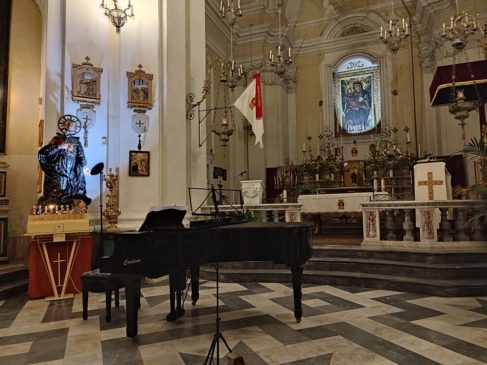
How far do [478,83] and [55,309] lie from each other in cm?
785

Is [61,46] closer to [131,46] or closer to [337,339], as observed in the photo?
[131,46]

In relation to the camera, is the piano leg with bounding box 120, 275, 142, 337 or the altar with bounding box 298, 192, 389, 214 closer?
the piano leg with bounding box 120, 275, 142, 337

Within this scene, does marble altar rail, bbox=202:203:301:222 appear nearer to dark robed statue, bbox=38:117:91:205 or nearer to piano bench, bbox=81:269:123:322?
dark robed statue, bbox=38:117:91:205

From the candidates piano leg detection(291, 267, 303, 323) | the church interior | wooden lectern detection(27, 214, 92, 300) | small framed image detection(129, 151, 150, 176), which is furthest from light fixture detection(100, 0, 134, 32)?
piano leg detection(291, 267, 303, 323)

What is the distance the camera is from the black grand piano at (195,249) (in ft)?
10.3

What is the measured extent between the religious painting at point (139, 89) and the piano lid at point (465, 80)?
5.69m

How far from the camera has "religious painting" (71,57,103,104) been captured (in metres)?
6.23

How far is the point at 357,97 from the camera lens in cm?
1391

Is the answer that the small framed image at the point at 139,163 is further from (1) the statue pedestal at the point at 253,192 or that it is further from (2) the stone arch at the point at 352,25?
(2) the stone arch at the point at 352,25

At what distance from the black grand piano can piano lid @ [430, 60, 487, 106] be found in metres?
5.17

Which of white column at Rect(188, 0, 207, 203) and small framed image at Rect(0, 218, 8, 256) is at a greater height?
white column at Rect(188, 0, 207, 203)

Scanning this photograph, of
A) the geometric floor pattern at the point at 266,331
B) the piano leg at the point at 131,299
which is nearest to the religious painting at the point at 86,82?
the geometric floor pattern at the point at 266,331

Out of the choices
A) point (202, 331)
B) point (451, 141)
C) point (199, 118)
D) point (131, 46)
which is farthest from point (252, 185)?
point (451, 141)

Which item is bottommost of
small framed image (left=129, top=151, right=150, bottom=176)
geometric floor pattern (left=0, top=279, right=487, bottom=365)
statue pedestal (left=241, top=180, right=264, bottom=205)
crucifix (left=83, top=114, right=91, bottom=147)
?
geometric floor pattern (left=0, top=279, right=487, bottom=365)
